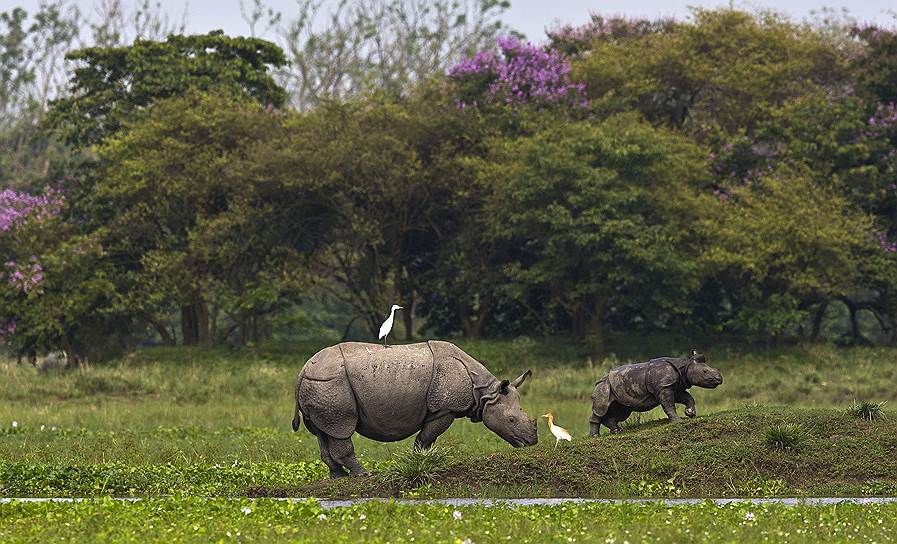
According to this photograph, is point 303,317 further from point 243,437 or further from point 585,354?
point 243,437

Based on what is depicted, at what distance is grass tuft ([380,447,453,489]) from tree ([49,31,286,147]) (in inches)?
1334

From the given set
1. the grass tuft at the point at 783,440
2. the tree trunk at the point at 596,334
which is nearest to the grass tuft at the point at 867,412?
the grass tuft at the point at 783,440

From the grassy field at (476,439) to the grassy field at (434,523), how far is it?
2.26 metres

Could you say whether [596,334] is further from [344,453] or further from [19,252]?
[344,453]

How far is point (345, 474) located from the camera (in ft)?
64.3

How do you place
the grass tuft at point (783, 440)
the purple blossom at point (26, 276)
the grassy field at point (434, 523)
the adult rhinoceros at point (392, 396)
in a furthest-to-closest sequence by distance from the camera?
the purple blossom at point (26, 276)
the adult rhinoceros at point (392, 396)
the grass tuft at point (783, 440)
the grassy field at point (434, 523)

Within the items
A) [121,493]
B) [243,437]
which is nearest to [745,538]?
[121,493]

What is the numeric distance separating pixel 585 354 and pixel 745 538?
32.1 m

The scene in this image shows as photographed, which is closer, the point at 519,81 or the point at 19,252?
the point at 19,252

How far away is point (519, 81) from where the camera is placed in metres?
50.2

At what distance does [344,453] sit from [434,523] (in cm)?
467

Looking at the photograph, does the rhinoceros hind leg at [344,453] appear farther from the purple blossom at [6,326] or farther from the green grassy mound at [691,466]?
the purple blossom at [6,326]

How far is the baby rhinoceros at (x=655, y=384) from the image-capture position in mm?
20375

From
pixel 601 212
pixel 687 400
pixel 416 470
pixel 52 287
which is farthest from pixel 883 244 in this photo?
pixel 416 470
